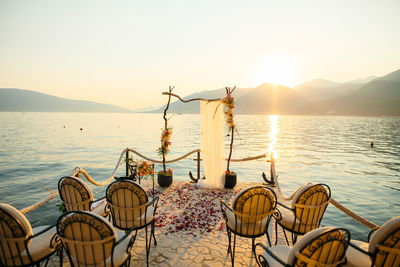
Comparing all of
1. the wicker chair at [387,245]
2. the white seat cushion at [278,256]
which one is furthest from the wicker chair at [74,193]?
the wicker chair at [387,245]

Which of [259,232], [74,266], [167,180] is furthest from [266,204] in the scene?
[167,180]

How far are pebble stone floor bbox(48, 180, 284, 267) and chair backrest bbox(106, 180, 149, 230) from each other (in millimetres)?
919

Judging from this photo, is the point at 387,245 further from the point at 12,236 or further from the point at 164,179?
the point at 164,179

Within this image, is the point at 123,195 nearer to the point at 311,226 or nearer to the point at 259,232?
the point at 259,232

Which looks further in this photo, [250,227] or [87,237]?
[250,227]

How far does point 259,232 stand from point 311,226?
104cm

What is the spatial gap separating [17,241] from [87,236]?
1.11 metres

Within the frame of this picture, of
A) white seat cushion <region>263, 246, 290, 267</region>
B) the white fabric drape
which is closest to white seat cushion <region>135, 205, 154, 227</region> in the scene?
white seat cushion <region>263, 246, 290, 267</region>

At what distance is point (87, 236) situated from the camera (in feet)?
7.95

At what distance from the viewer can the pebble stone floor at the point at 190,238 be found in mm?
4094

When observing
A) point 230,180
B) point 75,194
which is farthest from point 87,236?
point 230,180

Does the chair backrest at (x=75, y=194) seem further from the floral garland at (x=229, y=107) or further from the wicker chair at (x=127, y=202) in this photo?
the floral garland at (x=229, y=107)

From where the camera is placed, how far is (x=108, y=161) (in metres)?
23.0

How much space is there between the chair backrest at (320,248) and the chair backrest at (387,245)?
626mm
